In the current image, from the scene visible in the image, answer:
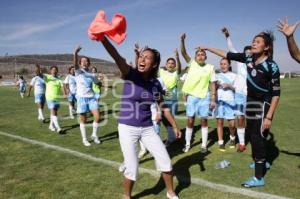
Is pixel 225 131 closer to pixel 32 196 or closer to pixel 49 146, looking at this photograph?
pixel 49 146

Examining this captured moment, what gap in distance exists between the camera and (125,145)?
16.8ft

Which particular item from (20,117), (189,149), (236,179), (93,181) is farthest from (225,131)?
(20,117)

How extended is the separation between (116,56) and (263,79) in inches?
106

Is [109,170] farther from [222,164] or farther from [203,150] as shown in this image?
[203,150]

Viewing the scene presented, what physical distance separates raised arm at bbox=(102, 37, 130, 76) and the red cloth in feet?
0.41

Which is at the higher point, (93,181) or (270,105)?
(270,105)

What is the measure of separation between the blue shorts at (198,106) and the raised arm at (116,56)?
12.0 feet

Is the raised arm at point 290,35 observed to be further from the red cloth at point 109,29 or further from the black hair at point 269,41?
the red cloth at point 109,29

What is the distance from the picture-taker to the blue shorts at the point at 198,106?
27.2ft

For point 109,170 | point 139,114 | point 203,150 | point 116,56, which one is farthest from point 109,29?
point 203,150

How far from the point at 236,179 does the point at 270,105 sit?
148cm

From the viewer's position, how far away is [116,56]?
182 inches

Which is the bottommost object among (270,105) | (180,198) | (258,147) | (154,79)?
(180,198)

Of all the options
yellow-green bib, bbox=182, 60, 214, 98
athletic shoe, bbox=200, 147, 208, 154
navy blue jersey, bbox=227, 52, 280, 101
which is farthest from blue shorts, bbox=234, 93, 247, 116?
navy blue jersey, bbox=227, 52, 280, 101
